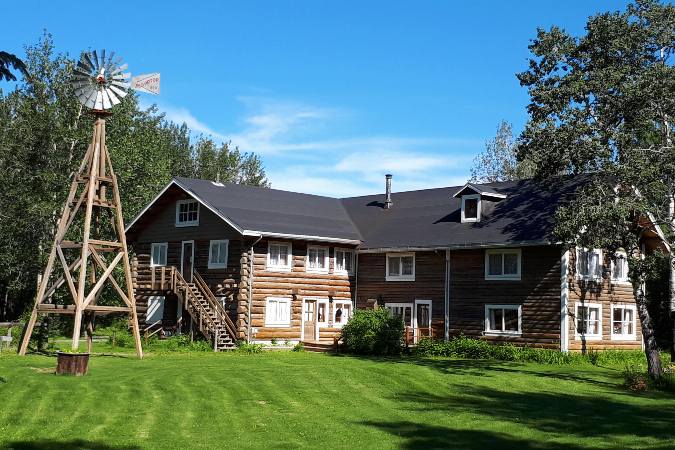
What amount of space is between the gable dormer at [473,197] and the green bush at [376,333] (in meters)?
7.03

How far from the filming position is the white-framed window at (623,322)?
38.3 metres

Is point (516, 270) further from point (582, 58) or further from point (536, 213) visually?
point (582, 58)

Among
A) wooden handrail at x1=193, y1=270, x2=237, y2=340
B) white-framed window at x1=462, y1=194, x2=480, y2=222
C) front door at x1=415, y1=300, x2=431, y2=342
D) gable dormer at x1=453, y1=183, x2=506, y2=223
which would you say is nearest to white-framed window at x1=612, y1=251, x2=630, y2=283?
gable dormer at x1=453, y1=183, x2=506, y2=223

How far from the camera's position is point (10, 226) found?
5238cm

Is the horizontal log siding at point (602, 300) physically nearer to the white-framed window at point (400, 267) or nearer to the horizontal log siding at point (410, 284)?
the horizontal log siding at point (410, 284)

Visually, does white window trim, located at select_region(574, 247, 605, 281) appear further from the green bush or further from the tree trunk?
the green bush

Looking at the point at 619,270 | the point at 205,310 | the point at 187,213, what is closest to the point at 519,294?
the point at 619,270

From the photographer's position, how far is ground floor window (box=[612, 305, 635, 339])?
38281mm

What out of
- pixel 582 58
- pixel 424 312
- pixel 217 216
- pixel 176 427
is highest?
pixel 582 58

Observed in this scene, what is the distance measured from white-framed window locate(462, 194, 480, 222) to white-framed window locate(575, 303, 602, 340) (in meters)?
6.90

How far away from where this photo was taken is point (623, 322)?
38781 mm

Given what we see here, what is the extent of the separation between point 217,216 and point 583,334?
1822 centimetres

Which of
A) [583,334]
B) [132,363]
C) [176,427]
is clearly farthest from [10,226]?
[176,427]

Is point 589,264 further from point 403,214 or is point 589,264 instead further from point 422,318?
point 403,214
